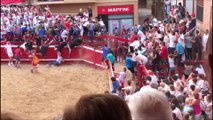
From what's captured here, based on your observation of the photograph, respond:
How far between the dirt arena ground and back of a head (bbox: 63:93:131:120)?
11.2 meters

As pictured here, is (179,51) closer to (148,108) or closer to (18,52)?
(18,52)

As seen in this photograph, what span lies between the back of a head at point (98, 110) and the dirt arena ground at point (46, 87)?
1116 centimetres

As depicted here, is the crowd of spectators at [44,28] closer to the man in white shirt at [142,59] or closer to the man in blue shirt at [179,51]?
the man in white shirt at [142,59]

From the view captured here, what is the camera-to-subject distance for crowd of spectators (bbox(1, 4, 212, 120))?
1995 mm

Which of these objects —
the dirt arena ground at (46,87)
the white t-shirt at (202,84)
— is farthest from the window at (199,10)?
the white t-shirt at (202,84)

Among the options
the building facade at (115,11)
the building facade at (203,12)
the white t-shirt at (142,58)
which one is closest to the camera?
the white t-shirt at (142,58)

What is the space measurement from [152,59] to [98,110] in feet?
40.0

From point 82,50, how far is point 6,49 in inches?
132

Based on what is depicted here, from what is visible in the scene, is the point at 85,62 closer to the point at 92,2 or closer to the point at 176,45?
the point at 176,45

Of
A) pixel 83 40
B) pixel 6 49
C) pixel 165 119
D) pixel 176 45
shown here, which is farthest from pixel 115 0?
pixel 165 119

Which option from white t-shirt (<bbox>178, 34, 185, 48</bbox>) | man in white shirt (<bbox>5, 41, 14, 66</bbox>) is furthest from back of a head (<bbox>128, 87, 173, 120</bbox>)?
man in white shirt (<bbox>5, 41, 14, 66</bbox>)

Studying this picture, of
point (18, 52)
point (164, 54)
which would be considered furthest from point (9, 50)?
point (164, 54)

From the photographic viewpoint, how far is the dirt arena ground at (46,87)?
13.8 m

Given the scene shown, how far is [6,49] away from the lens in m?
19.5
